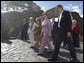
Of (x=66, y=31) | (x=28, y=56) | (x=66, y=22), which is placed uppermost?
(x=66, y=22)

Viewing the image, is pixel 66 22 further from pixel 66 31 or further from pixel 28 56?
pixel 28 56

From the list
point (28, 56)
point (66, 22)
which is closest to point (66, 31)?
point (66, 22)

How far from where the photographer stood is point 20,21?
2731 cm

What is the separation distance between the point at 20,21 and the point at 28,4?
61.2 feet

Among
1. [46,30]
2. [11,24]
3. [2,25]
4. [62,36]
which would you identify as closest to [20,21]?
[11,24]

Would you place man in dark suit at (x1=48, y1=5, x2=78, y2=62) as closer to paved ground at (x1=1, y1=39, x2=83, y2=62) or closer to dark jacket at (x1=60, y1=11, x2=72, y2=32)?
dark jacket at (x1=60, y1=11, x2=72, y2=32)

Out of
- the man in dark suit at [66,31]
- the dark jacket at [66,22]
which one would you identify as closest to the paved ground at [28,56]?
the man in dark suit at [66,31]

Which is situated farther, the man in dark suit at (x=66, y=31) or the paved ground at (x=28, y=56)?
the paved ground at (x=28, y=56)

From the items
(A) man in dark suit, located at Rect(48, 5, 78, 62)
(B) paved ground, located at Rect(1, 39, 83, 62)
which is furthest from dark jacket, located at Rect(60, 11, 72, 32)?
(B) paved ground, located at Rect(1, 39, 83, 62)

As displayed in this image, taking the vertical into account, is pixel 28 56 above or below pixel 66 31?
below

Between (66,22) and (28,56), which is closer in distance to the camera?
(66,22)

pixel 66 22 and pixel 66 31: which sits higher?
pixel 66 22

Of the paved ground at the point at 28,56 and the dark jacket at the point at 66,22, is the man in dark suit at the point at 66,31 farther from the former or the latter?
the paved ground at the point at 28,56

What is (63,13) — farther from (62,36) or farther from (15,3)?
(15,3)
